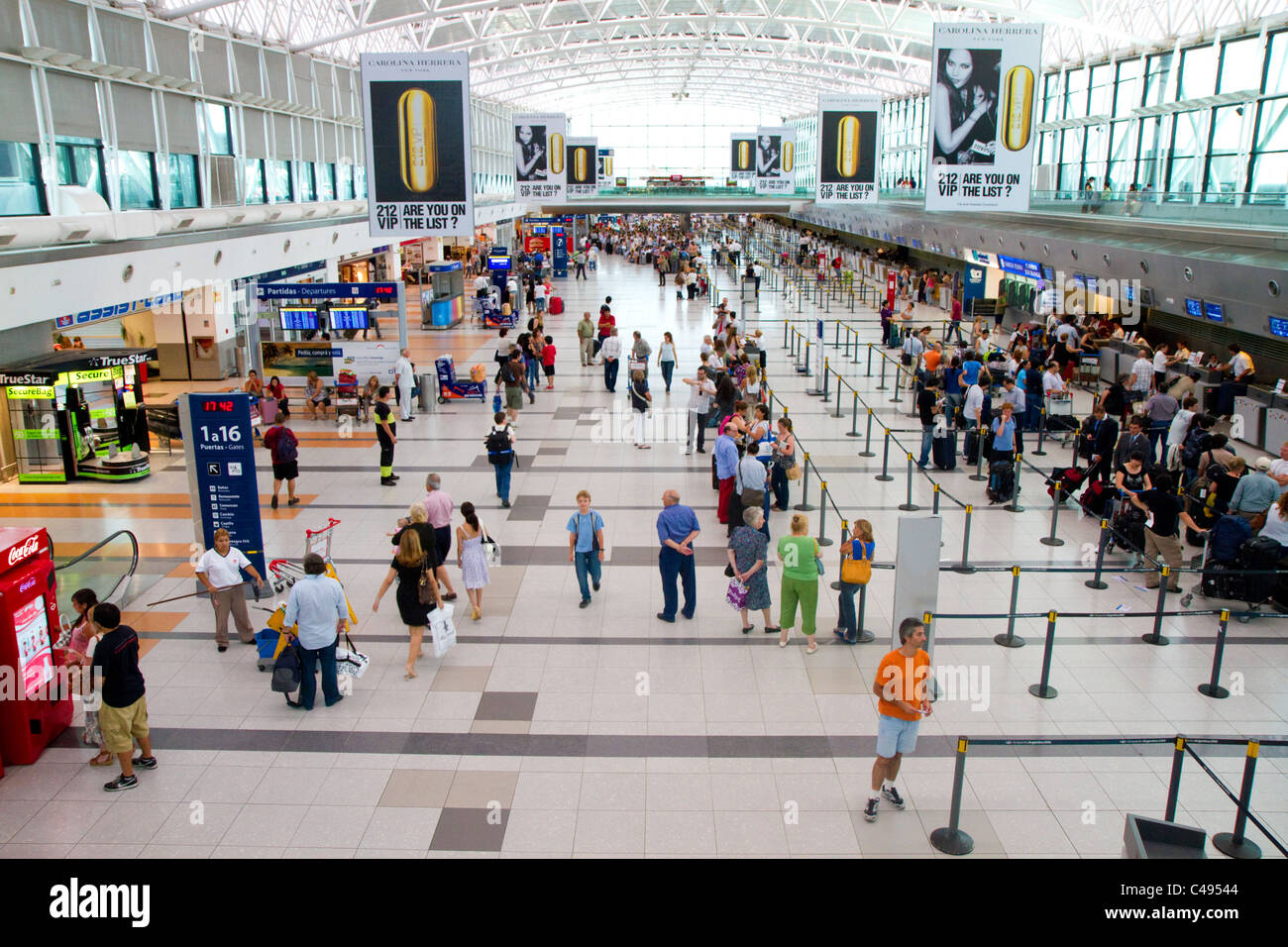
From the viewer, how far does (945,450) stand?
1548cm

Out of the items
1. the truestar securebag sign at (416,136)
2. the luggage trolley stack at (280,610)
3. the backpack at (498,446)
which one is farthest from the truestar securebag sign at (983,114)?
the luggage trolley stack at (280,610)

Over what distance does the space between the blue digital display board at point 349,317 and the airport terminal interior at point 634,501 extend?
0.19ft

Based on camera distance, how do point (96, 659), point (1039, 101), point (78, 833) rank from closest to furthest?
point (78, 833)
point (96, 659)
point (1039, 101)

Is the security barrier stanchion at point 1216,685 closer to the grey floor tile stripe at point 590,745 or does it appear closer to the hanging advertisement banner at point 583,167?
the grey floor tile stripe at point 590,745

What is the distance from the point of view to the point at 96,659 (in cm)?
694

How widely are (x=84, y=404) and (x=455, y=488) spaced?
21.3 feet

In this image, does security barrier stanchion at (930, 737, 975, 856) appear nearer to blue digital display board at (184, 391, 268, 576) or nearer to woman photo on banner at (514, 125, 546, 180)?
blue digital display board at (184, 391, 268, 576)

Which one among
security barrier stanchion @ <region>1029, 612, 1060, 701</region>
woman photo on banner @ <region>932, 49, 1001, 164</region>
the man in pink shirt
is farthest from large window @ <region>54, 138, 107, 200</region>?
security barrier stanchion @ <region>1029, 612, 1060, 701</region>

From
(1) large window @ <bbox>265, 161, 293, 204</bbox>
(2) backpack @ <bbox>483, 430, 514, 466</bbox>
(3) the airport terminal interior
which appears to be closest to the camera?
(3) the airport terminal interior

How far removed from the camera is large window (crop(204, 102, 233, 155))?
2241cm

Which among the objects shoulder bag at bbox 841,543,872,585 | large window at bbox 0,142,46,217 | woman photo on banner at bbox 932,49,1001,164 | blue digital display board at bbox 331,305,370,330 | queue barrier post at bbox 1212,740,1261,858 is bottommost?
queue barrier post at bbox 1212,740,1261,858

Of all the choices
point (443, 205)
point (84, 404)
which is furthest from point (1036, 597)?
point (84, 404)

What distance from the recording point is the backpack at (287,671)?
792 cm
